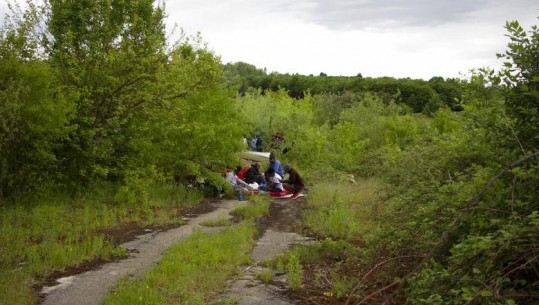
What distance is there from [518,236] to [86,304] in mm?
5347

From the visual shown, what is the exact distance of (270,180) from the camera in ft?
59.0

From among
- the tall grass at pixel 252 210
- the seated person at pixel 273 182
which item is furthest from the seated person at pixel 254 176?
the tall grass at pixel 252 210

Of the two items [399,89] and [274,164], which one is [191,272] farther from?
[399,89]

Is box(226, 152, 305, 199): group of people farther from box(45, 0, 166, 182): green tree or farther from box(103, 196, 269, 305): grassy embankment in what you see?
box(103, 196, 269, 305): grassy embankment

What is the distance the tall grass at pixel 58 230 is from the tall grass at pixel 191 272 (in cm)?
126

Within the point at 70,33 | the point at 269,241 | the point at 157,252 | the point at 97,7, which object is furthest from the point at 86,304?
the point at 97,7

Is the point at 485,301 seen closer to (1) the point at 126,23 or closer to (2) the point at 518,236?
(2) the point at 518,236

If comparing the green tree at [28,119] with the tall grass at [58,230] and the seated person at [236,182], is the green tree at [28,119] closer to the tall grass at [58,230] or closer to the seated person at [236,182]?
the tall grass at [58,230]

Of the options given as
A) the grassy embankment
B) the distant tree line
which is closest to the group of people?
the grassy embankment

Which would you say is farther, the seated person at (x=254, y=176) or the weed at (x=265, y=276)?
the seated person at (x=254, y=176)

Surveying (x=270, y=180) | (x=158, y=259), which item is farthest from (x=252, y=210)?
(x=158, y=259)

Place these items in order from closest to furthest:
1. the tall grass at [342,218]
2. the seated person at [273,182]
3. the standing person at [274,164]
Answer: the tall grass at [342,218] < the seated person at [273,182] < the standing person at [274,164]

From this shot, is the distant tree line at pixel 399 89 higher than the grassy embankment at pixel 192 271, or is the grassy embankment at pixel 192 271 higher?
the distant tree line at pixel 399 89

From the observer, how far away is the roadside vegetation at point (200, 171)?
4.36 metres
